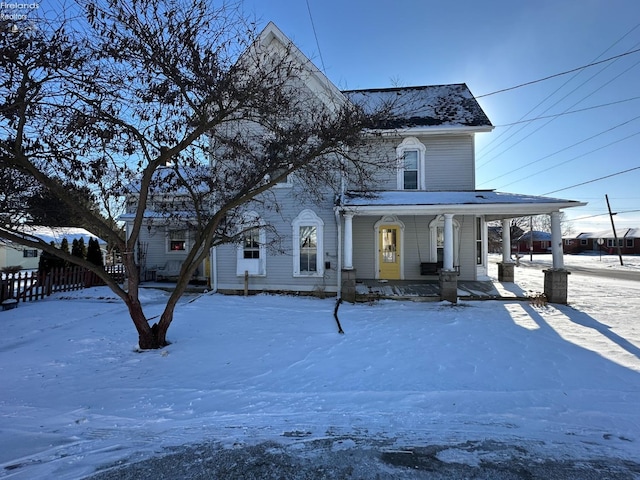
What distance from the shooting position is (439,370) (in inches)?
195

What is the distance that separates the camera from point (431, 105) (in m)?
13.6

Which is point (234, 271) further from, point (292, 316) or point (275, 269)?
point (292, 316)

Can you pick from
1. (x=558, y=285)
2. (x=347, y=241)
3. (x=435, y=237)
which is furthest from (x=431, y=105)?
(x=558, y=285)

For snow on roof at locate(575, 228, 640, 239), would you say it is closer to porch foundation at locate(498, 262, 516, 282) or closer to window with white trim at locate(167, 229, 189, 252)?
porch foundation at locate(498, 262, 516, 282)

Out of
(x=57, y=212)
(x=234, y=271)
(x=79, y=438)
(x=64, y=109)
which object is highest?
(x=64, y=109)

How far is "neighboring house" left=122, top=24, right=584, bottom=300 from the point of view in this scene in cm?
1016

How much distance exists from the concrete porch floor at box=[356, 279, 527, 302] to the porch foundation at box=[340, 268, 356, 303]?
0.80 ft

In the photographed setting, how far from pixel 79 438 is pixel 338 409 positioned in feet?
9.18

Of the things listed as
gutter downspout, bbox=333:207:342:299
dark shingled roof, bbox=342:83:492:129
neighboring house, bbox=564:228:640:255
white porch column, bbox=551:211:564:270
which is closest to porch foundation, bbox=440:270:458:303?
white porch column, bbox=551:211:564:270

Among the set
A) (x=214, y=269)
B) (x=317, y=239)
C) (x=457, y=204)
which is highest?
(x=457, y=204)

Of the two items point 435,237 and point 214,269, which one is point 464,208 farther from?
point 214,269

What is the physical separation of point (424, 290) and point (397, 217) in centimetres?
337

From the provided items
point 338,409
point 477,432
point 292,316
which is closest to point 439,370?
point 477,432

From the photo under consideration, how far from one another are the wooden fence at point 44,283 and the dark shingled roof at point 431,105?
1305cm
